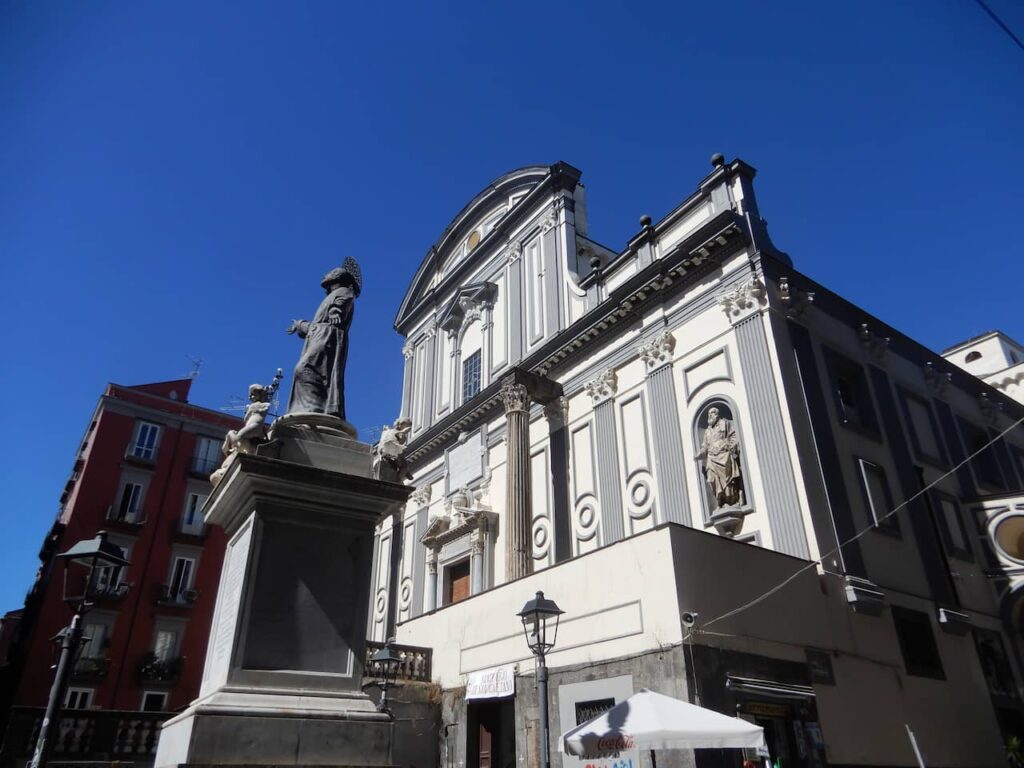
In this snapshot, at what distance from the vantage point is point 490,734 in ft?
46.8

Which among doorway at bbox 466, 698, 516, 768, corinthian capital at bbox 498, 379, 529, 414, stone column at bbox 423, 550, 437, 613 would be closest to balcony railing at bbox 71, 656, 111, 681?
stone column at bbox 423, 550, 437, 613

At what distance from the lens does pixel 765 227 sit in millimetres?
16641

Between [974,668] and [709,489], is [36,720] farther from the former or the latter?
[974,668]

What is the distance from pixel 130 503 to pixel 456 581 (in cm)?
1692

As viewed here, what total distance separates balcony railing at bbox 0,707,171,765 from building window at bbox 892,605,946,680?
13.3 m

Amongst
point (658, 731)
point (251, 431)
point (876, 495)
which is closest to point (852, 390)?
point (876, 495)

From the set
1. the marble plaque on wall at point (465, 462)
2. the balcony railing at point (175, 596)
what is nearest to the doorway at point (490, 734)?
the marble plaque on wall at point (465, 462)

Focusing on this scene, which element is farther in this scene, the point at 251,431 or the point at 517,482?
the point at 517,482

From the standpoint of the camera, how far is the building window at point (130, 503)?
30156mm

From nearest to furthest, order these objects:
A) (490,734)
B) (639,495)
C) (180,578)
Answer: (490,734) → (639,495) → (180,578)

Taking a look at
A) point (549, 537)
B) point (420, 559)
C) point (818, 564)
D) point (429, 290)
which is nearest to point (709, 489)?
point (818, 564)

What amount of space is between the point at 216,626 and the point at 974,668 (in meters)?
15.8

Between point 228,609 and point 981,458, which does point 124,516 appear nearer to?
point 228,609

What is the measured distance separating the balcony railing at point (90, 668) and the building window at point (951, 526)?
1094 inches
